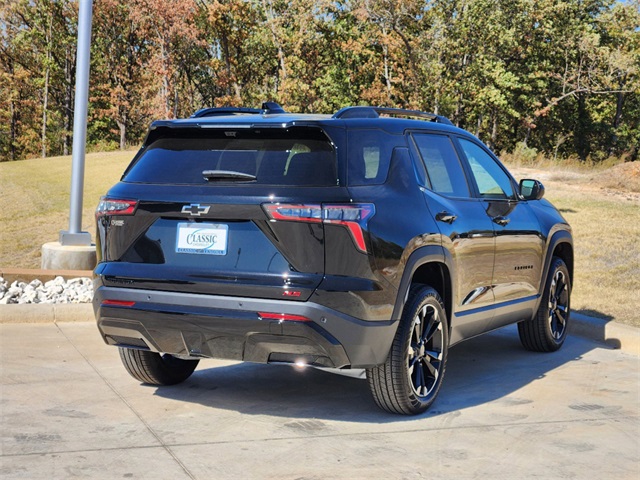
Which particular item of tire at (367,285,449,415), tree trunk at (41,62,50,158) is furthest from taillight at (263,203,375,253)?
tree trunk at (41,62,50,158)

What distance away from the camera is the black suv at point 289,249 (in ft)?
15.4

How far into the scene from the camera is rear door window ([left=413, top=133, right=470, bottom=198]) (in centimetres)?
576

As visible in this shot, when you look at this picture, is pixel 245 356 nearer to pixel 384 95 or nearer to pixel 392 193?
pixel 392 193

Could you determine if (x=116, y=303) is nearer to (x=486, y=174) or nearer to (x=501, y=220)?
(x=501, y=220)

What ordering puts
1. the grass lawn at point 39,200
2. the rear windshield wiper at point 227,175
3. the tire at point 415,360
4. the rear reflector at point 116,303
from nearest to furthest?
the rear windshield wiper at point 227,175, the rear reflector at point 116,303, the tire at point 415,360, the grass lawn at point 39,200

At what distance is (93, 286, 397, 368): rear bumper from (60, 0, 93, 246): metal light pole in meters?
5.59

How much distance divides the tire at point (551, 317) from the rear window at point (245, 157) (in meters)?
3.29

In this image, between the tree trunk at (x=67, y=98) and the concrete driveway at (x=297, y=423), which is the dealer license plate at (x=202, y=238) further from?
the tree trunk at (x=67, y=98)

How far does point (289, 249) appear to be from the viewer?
15.4 ft

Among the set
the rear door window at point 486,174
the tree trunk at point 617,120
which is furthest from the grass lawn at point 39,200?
the tree trunk at point 617,120

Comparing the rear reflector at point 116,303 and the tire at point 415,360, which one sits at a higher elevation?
the rear reflector at point 116,303

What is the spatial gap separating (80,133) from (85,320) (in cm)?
292

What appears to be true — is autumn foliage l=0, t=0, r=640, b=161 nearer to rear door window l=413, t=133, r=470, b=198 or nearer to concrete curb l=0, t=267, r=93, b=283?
concrete curb l=0, t=267, r=93, b=283

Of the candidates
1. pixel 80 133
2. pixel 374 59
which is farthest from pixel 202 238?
pixel 374 59
